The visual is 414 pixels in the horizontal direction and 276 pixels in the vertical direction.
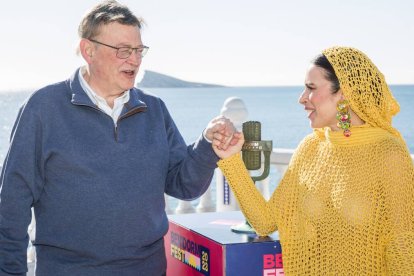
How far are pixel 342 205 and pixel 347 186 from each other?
66 millimetres

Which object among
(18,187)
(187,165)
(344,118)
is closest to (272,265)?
(187,165)

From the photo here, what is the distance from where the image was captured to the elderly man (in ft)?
8.02

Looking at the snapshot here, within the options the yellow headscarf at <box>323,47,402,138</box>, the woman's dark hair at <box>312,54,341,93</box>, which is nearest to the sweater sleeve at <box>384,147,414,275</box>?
the yellow headscarf at <box>323,47,402,138</box>

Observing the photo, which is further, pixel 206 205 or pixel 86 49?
pixel 206 205

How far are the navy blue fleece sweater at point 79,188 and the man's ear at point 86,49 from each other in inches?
3.7

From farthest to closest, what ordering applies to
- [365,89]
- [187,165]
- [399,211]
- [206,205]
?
[206,205], [187,165], [365,89], [399,211]

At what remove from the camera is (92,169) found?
2.46m

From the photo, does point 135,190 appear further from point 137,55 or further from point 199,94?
point 199,94

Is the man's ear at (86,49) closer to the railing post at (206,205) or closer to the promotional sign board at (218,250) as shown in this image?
the promotional sign board at (218,250)

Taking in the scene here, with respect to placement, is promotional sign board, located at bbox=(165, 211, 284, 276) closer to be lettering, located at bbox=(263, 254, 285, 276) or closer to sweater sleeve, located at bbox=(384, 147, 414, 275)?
be lettering, located at bbox=(263, 254, 285, 276)

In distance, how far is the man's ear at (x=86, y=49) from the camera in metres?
2.57

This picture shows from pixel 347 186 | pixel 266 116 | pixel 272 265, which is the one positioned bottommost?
pixel 266 116

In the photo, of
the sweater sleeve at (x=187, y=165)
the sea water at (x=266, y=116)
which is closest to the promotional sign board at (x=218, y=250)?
the sweater sleeve at (x=187, y=165)

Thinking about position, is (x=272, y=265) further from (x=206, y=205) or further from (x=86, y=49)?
(x=206, y=205)
